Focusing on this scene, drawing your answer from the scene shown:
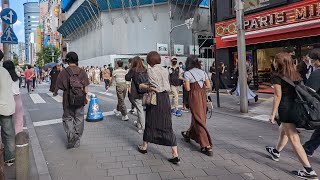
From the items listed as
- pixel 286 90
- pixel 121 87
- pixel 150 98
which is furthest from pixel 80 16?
pixel 286 90

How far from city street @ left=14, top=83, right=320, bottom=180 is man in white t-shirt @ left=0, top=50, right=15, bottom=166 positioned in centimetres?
49

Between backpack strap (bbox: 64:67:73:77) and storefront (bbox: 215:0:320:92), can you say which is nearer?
backpack strap (bbox: 64:67:73:77)

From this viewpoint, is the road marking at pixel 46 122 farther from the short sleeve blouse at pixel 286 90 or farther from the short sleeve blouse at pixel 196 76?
the short sleeve blouse at pixel 286 90

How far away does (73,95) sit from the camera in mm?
5980

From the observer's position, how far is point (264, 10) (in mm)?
15430

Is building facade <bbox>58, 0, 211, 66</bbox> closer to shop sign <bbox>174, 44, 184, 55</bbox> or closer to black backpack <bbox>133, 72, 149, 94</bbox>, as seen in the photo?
shop sign <bbox>174, 44, 184, 55</bbox>

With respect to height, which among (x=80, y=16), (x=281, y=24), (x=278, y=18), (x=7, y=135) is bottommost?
(x=7, y=135)

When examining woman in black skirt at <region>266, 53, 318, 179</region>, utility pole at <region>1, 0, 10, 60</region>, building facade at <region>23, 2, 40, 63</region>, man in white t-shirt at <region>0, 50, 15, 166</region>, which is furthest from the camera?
building facade at <region>23, 2, 40, 63</region>

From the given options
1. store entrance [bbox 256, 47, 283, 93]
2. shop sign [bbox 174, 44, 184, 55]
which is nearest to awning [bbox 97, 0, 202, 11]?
shop sign [bbox 174, 44, 184, 55]

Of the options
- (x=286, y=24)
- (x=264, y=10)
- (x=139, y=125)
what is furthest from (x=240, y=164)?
(x=264, y=10)

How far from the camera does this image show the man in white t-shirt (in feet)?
15.7

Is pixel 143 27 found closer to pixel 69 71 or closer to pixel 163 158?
pixel 69 71

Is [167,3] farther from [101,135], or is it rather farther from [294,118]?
[294,118]

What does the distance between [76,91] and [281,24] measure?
11.3m
